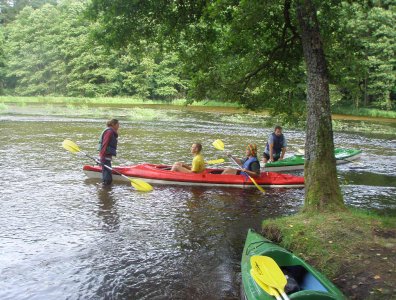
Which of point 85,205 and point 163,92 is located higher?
point 163,92

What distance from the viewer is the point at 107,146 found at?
10.2 m

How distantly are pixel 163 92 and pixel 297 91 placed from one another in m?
42.2

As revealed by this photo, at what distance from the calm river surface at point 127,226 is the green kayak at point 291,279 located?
0.55 m

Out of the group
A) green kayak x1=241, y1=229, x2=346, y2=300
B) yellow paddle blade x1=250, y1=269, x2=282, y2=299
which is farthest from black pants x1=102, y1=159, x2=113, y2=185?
yellow paddle blade x1=250, y1=269, x2=282, y2=299

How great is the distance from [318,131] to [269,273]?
3042 mm

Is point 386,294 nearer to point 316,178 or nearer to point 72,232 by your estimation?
point 316,178

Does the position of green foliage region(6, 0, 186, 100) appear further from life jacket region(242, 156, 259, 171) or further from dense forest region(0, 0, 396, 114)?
life jacket region(242, 156, 259, 171)

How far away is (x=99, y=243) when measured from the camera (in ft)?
21.6

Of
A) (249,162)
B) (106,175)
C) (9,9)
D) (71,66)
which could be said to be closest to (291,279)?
(249,162)

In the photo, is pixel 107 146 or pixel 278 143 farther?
pixel 278 143

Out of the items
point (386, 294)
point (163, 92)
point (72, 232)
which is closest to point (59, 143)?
point (72, 232)

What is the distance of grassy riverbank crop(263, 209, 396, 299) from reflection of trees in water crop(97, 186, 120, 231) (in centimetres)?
273

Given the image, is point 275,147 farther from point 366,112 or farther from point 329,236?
point 366,112

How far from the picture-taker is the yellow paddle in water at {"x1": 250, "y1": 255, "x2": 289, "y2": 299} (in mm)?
3941
